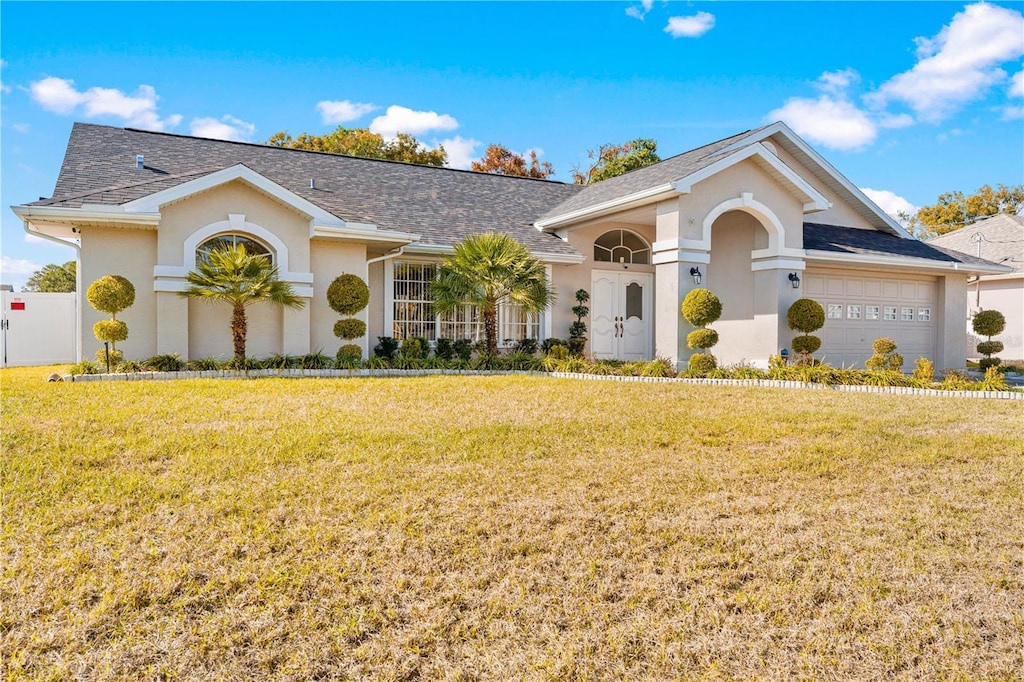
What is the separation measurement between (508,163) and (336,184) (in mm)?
18721

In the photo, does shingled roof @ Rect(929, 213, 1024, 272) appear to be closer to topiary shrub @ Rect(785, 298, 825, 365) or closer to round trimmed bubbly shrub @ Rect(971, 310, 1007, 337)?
round trimmed bubbly shrub @ Rect(971, 310, 1007, 337)

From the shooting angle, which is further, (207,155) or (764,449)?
(207,155)

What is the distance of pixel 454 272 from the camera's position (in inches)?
564

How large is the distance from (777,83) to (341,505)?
56.4ft

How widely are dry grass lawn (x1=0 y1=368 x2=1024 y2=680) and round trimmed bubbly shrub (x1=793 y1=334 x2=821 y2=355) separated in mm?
7453

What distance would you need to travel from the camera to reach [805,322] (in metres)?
14.4

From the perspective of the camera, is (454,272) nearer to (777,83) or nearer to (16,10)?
(16,10)

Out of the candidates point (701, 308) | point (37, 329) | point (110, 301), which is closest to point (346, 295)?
point (110, 301)

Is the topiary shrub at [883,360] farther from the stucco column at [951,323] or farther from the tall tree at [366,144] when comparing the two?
the tall tree at [366,144]

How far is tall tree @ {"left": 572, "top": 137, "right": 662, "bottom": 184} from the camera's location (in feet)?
101

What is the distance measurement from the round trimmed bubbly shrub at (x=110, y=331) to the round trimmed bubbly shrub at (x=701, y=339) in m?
11.0

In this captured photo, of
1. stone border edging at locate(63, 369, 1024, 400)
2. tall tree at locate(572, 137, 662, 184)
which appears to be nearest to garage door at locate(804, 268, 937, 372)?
stone border edging at locate(63, 369, 1024, 400)

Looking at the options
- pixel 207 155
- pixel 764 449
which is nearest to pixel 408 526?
pixel 764 449

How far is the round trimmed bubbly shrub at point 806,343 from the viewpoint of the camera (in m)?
14.5
